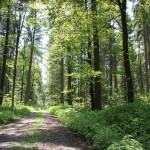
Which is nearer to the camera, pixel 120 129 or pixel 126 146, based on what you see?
pixel 126 146

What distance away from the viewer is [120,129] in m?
10.4

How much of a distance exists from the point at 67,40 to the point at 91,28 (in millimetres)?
2248

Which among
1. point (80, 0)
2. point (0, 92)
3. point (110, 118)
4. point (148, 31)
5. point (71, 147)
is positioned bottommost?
point (71, 147)

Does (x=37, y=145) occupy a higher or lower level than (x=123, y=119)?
lower

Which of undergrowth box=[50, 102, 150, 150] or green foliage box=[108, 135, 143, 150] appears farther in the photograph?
undergrowth box=[50, 102, 150, 150]

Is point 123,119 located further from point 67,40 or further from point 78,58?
point 78,58

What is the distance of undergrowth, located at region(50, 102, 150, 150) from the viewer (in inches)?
317

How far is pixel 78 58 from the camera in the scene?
22.5 meters

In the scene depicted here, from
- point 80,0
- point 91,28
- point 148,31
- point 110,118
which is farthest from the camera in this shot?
point 148,31

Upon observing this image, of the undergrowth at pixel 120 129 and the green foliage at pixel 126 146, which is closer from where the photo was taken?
the green foliage at pixel 126 146

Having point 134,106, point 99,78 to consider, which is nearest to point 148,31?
point 99,78

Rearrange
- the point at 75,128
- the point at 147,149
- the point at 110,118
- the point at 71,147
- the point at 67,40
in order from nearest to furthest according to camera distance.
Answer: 1. the point at 147,149
2. the point at 71,147
3. the point at 110,118
4. the point at 75,128
5. the point at 67,40

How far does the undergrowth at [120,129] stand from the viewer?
26.4ft

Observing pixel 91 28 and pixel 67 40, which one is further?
pixel 67 40
